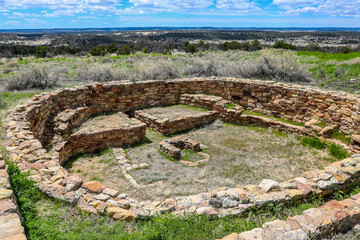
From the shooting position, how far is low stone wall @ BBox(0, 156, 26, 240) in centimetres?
240

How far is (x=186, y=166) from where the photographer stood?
21.5 feet

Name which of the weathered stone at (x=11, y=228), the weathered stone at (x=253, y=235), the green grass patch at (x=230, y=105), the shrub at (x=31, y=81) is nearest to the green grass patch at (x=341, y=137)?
the green grass patch at (x=230, y=105)

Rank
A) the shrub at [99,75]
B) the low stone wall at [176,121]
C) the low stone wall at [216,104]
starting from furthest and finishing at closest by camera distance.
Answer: the shrub at [99,75], the low stone wall at [216,104], the low stone wall at [176,121]

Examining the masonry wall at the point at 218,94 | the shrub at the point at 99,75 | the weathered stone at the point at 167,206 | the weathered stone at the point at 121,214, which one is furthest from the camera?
the shrub at the point at 99,75

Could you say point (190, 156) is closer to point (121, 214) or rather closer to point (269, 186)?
point (269, 186)

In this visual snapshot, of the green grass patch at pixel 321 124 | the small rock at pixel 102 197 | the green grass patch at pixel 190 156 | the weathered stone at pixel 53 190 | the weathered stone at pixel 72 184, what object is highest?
the weathered stone at pixel 53 190

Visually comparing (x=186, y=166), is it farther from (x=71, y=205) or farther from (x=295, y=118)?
(x=295, y=118)

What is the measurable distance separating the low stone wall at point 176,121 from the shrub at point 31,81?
458 cm

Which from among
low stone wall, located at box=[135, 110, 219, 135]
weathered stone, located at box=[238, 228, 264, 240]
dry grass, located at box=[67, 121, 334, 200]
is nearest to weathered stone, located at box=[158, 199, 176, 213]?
dry grass, located at box=[67, 121, 334, 200]

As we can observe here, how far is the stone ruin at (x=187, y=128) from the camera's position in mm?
3635

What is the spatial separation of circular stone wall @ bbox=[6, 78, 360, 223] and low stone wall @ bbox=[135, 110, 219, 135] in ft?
2.99

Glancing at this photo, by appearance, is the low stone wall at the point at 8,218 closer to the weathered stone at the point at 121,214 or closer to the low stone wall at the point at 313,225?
the weathered stone at the point at 121,214

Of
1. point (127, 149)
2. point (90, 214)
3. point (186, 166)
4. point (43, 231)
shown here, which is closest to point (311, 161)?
point (186, 166)

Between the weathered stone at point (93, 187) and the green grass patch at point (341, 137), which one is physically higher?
the weathered stone at point (93, 187)
